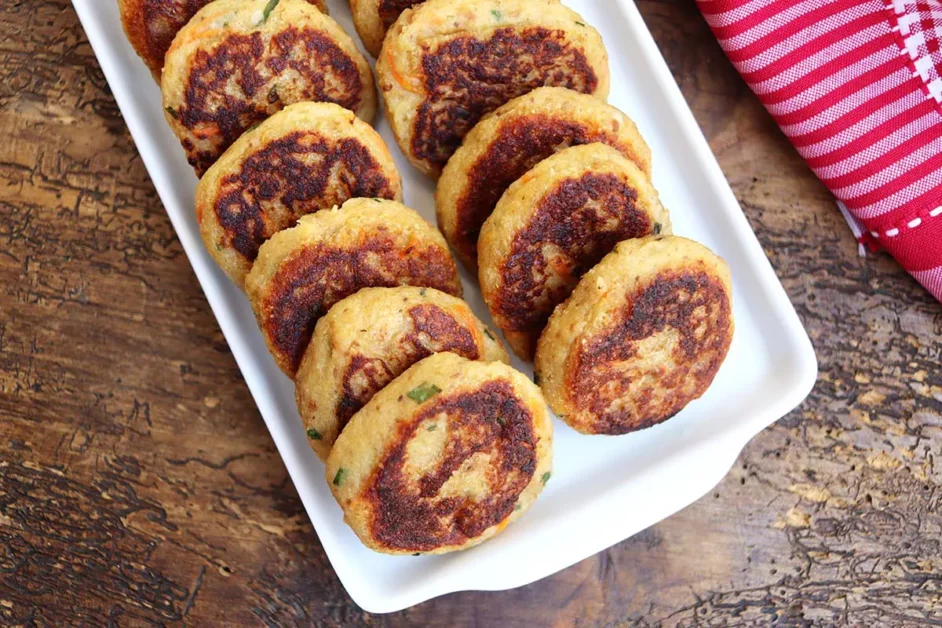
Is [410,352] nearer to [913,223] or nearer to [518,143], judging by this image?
[518,143]

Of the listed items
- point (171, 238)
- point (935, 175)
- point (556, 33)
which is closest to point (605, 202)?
point (556, 33)

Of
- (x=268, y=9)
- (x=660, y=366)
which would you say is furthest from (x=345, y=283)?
(x=660, y=366)

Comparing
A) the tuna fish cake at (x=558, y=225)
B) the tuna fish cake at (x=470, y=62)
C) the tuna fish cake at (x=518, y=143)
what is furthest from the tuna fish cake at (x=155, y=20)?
the tuna fish cake at (x=558, y=225)

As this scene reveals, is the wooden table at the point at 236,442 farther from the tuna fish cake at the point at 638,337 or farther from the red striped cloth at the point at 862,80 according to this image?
the tuna fish cake at the point at 638,337

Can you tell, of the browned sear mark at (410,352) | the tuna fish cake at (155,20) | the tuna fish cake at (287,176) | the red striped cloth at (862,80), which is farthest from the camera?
the red striped cloth at (862,80)

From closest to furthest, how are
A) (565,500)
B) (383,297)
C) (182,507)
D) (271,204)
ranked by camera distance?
1. (383,297)
2. (271,204)
3. (565,500)
4. (182,507)

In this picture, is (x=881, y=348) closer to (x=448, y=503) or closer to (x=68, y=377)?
(x=448, y=503)
